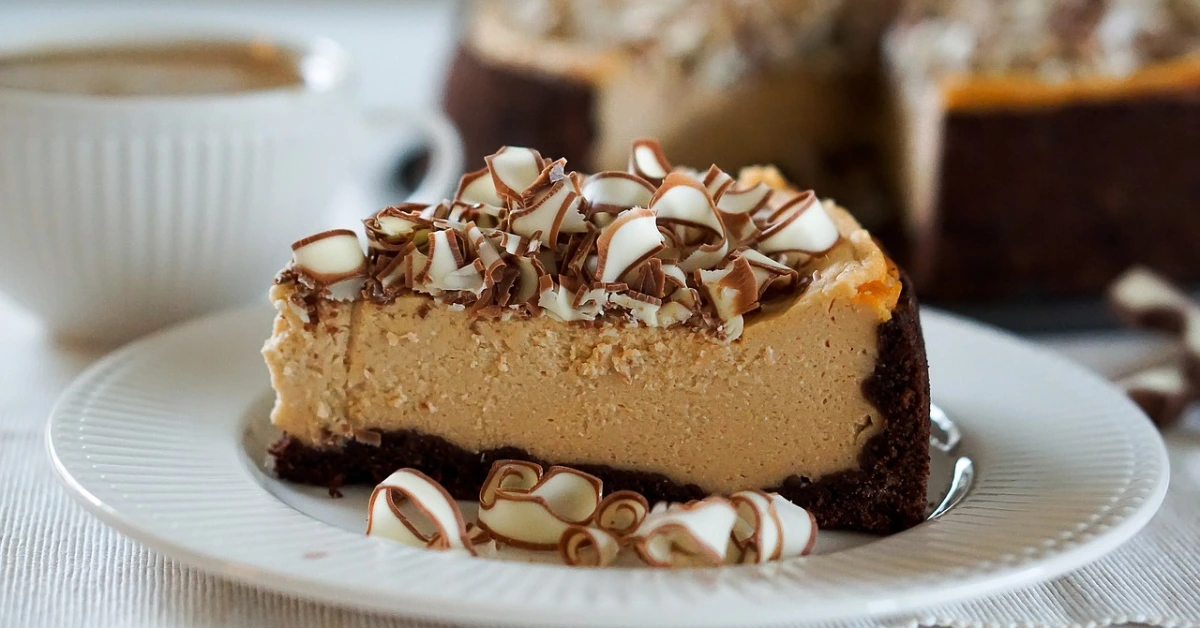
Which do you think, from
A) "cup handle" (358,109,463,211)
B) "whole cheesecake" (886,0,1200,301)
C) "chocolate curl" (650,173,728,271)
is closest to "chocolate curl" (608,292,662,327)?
"chocolate curl" (650,173,728,271)

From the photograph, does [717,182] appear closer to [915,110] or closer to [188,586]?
[188,586]

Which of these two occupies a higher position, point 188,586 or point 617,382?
point 617,382

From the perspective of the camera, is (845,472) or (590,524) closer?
(590,524)

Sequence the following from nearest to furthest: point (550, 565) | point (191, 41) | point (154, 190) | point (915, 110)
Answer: point (550, 565)
point (154, 190)
point (191, 41)
point (915, 110)

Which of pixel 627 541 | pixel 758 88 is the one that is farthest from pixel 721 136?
pixel 627 541

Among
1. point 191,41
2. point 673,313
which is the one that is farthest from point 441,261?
point 191,41

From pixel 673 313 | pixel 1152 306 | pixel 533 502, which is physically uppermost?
pixel 673 313

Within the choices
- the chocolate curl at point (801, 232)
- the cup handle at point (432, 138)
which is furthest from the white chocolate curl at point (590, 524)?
the cup handle at point (432, 138)
